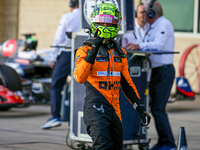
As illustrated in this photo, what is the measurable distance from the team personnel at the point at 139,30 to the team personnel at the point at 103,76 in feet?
5.47

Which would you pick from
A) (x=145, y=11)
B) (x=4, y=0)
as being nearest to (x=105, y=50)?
(x=145, y=11)

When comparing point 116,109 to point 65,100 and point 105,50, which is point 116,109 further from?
point 65,100

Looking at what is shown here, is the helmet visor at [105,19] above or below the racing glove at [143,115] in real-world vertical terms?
above

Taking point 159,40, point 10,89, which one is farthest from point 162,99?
point 10,89

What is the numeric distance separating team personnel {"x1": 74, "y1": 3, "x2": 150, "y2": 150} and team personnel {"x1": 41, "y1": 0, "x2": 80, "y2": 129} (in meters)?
2.72

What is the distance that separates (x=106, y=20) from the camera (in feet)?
10.8

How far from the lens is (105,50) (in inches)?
131

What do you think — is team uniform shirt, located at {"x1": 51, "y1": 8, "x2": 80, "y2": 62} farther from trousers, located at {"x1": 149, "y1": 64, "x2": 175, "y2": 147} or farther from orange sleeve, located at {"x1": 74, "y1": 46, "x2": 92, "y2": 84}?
orange sleeve, located at {"x1": 74, "y1": 46, "x2": 92, "y2": 84}

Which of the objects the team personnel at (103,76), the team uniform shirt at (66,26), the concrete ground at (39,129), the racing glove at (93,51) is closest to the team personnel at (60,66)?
the team uniform shirt at (66,26)

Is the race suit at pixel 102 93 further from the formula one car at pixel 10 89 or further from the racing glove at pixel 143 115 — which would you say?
the formula one car at pixel 10 89

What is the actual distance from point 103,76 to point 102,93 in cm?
14

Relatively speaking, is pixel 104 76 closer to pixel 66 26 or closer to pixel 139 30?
pixel 139 30

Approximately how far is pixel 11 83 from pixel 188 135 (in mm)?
3636

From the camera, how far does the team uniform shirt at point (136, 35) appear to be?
5074mm
